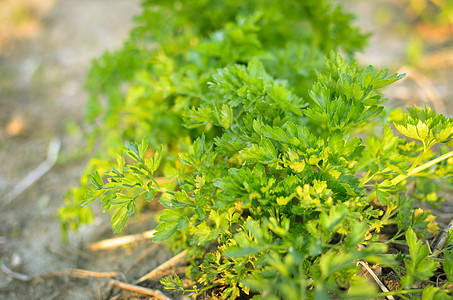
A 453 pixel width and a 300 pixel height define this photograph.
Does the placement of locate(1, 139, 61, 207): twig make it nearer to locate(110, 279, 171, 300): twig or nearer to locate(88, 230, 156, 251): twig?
locate(88, 230, 156, 251): twig

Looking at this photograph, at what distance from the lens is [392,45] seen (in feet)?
12.6

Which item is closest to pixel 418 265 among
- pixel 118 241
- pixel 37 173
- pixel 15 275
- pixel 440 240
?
pixel 440 240

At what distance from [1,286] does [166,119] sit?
3.99 ft

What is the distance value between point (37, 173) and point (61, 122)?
76 cm

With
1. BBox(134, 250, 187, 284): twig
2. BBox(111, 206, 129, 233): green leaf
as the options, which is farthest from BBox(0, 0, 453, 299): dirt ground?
BBox(111, 206, 129, 233): green leaf

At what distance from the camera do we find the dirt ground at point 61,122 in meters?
1.73

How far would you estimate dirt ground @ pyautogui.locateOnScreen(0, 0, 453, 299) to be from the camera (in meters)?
1.73

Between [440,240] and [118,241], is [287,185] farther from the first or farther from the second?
[118,241]

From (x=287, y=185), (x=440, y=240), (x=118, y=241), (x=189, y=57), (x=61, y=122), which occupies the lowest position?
(x=440, y=240)

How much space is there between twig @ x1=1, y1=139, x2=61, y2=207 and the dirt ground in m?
0.04

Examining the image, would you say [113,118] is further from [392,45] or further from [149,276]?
[392,45]

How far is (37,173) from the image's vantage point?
2637 millimetres

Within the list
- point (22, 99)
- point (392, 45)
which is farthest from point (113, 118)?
point (392, 45)

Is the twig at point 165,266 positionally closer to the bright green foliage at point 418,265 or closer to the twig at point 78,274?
the twig at point 78,274
